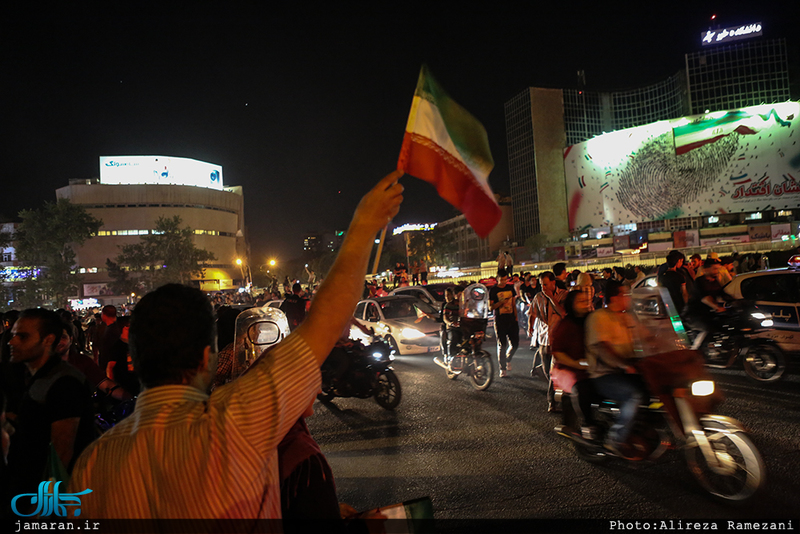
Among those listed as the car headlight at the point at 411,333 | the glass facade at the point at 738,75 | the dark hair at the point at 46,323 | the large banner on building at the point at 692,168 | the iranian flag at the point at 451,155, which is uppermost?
the glass facade at the point at 738,75

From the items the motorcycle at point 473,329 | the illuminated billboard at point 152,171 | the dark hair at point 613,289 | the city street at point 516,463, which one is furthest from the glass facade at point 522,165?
the dark hair at point 613,289

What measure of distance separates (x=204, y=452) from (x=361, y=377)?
6.78 metres

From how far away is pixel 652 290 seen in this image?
500cm

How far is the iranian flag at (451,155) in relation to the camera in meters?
2.45

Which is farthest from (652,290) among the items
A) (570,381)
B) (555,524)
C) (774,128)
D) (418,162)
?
(774,128)

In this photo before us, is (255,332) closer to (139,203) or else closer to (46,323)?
(46,323)

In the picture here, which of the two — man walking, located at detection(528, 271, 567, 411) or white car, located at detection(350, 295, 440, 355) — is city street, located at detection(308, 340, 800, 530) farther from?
white car, located at detection(350, 295, 440, 355)

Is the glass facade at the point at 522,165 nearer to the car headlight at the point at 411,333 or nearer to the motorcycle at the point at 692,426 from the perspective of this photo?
the car headlight at the point at 411,333

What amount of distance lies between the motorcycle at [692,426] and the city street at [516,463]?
18 cm

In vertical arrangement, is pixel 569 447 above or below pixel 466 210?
below

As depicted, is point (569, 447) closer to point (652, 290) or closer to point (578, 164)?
point (652, 290)

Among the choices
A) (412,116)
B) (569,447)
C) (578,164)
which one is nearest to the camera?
(412,116)

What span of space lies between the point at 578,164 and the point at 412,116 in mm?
97386

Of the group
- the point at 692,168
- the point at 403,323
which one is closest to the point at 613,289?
the point at 403,323
